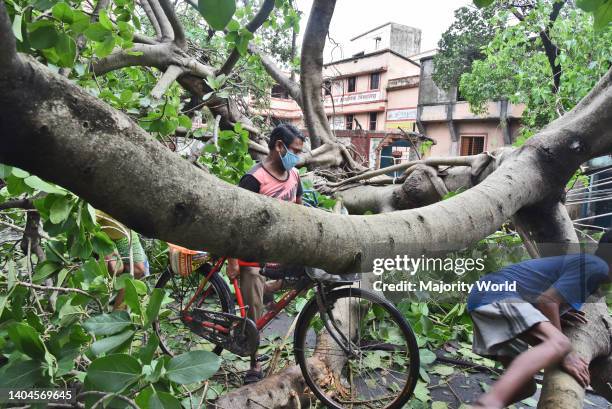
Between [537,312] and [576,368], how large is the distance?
253 millimetres

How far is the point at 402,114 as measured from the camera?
899 inches

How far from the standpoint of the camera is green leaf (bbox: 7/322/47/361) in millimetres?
1281

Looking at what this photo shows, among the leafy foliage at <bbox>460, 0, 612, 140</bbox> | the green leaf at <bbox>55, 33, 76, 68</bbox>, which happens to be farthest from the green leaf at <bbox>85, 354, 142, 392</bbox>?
Result: the leafy foliage at <bbox>460, 0, 612, 140</bbox>

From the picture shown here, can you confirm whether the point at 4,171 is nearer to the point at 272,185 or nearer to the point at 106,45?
the point at 106,45

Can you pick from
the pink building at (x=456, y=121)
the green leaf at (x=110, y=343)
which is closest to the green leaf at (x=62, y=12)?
the green leaf at (x=110, y=343)

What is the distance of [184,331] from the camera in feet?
12.6

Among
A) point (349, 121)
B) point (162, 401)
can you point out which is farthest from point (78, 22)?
point (349, 121)

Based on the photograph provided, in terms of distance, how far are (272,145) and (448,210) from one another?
5.26ft

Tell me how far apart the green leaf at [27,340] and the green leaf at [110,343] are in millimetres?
222

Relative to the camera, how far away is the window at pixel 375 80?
24617 millimetres

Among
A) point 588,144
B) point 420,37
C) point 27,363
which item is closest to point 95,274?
point 27,363

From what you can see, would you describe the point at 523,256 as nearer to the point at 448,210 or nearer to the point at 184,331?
the point at 448,210

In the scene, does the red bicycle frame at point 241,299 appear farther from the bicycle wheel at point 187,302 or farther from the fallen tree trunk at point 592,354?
the fallen tree trunk at point 592,354

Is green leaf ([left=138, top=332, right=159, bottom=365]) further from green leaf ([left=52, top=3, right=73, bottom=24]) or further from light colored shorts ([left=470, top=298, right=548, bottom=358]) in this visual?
light colored shorts ([left=470, top=298, right=548, bottom=358])
